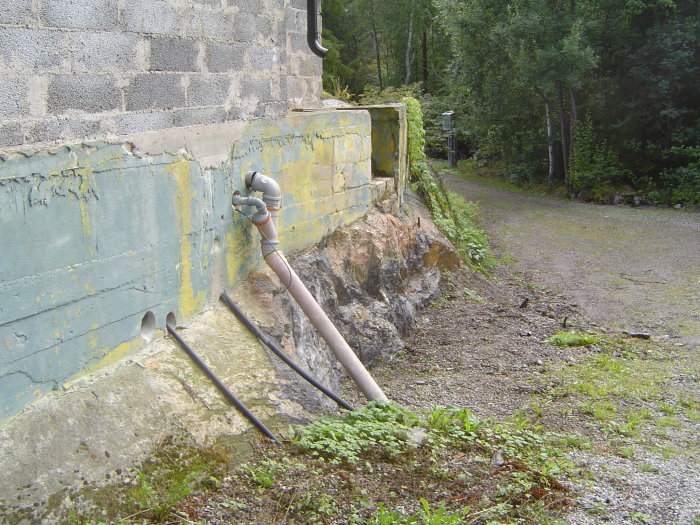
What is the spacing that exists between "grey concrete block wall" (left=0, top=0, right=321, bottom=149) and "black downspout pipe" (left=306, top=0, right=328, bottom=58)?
2.25 meters

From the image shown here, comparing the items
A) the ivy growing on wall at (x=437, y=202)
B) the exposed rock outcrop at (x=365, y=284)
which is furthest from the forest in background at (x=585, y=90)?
the exposed rock outcrop at (x=365, y=284)

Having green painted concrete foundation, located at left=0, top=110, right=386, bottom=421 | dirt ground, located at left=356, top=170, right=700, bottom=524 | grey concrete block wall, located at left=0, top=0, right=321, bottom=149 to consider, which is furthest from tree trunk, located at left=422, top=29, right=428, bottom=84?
grey concrete block wall, located at left=0, top=0, right=321, bottom=149

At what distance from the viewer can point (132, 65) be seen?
169 inches

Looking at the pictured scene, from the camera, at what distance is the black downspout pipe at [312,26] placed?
7872 millimetres

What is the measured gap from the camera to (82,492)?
347 centimetres

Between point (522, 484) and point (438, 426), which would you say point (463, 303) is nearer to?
point (438, 426)

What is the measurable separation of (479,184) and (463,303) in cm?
1092

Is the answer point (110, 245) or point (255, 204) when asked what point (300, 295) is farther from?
point (110, 245)

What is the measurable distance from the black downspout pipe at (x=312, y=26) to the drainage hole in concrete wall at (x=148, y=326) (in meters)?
4.44

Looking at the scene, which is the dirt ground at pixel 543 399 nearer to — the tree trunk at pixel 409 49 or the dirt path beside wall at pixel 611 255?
the dirt path beside wall at pixel 611 255

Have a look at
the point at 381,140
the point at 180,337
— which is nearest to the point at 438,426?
the point at 180,337

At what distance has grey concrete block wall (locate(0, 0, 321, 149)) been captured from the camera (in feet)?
11.8

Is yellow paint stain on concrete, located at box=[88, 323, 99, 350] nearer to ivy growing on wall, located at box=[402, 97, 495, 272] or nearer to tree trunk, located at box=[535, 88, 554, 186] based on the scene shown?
ivy growing on wall, located at box=[402, 97, 495, 272]

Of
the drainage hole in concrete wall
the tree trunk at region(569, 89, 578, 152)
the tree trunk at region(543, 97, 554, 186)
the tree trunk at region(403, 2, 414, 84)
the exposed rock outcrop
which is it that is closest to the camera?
the drainage hole in concrete wall
